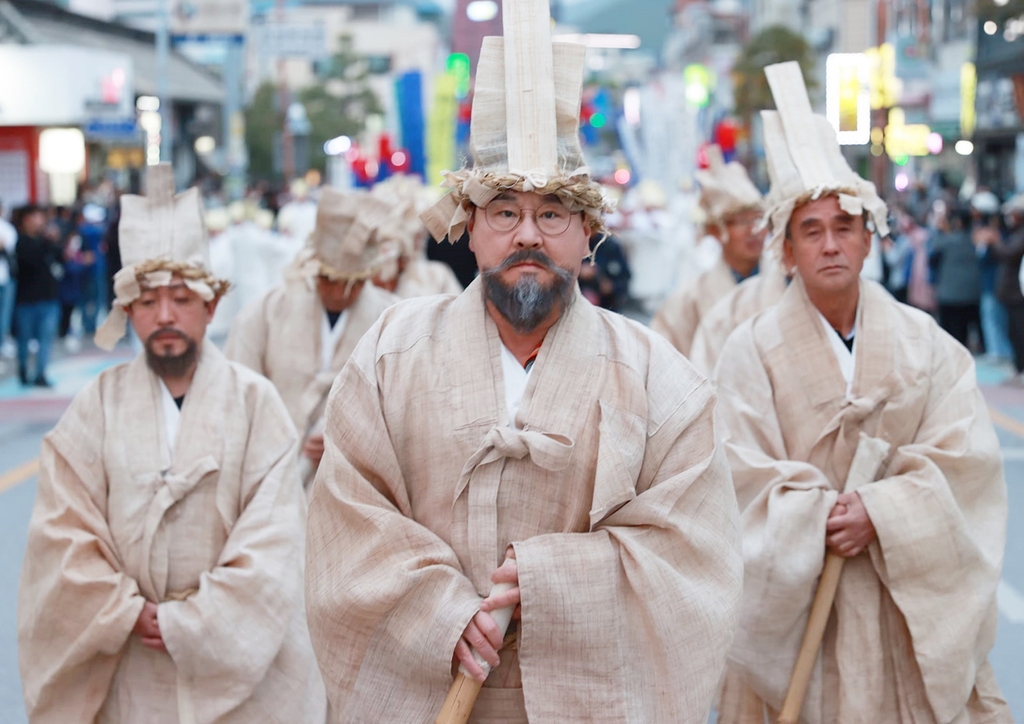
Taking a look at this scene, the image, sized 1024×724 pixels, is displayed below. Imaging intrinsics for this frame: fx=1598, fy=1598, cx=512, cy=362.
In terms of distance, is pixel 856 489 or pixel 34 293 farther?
pixel 34 293

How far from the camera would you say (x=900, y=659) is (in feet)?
14.5

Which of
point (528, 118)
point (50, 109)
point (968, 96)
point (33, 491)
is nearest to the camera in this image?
point (528, 118)

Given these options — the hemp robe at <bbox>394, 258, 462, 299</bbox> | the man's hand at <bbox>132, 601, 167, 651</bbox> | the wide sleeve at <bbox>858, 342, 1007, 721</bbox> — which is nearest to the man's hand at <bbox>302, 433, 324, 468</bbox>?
the man's hand at <bbox>132, 601, 167, 651</bbox>

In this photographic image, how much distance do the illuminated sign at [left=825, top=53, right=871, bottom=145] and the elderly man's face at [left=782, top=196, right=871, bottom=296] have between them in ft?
56.1

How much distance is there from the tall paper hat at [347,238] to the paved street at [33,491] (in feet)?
6.76

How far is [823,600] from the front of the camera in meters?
4.38

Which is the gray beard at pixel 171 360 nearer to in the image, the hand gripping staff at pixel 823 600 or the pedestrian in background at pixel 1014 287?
the hand gripping staff at pixel 823 600

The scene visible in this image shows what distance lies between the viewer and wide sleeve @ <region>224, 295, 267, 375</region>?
6238 mm

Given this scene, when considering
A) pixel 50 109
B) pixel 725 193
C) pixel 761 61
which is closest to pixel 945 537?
pixel 725 193

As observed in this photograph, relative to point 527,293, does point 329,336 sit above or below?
below

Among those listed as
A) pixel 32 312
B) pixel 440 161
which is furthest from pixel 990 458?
pixel 440 161

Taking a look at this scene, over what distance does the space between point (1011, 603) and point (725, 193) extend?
2383mm

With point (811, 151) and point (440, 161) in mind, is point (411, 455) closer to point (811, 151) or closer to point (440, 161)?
point (811, 151)

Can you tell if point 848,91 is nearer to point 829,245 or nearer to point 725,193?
point 725,193
